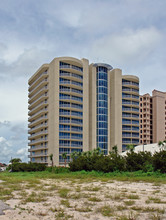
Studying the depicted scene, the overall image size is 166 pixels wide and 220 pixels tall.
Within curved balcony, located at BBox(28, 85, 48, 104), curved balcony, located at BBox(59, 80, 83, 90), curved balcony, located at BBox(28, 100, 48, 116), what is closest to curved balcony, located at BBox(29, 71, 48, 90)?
curved balcony, located at BBox(28, 85, 48, 104)

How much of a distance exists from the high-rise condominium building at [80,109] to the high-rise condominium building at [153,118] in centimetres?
1995

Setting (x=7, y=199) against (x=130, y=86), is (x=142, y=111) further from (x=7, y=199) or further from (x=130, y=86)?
(x=7, y=199)

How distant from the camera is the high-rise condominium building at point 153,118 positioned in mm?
112144

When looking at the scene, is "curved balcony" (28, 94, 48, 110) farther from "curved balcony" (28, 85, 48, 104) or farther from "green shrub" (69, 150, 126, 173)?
"green shrub" (69, 150, 126, 173)

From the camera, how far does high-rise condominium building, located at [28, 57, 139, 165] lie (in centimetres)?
7825

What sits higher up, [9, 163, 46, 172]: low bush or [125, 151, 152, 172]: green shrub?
[125, 151, 152, 172]: green shrub

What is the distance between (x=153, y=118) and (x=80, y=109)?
45.5m

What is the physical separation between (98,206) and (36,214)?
283 centimetres

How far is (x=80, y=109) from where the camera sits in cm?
8175

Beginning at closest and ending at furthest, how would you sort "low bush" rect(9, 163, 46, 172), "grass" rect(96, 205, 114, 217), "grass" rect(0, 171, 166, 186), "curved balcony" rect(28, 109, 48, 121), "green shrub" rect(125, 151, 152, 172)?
"grass" rect(96, 205, 114, 217) → "grass" rect(0, 171, 166, 186) → "green shrub" rect(125, 151, 152, 172) → "low bush" rect(9, 163, 46, 172) → "curved balcony" rect(28, 109, 48, 121)

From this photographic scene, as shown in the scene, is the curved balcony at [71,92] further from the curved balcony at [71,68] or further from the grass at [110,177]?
the grass at [110,177]

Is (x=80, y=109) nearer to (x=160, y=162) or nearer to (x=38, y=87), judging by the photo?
(x=38, y=87)

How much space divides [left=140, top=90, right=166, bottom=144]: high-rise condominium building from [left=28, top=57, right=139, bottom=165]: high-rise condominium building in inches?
785

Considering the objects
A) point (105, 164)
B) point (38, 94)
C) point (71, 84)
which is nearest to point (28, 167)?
point (105, 164)
